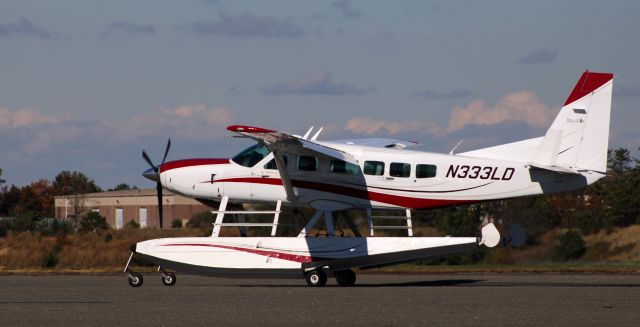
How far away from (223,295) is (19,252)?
21403mm

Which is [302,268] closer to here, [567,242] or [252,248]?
[252,248]

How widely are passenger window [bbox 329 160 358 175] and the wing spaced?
4.2 inches

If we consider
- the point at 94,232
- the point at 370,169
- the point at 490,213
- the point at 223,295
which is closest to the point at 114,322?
the point at 223,295

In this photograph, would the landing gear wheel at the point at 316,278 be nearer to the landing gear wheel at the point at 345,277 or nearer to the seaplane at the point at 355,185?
the seaplane at the point at 355,185

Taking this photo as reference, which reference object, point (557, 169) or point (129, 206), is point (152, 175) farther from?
point (129, 206)

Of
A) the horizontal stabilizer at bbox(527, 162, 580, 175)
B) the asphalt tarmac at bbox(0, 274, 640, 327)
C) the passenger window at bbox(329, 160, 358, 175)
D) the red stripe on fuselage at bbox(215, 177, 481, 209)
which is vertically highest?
the passenger window at bbox(329, 160, 358, 175)

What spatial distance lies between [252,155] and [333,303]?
10092 mm

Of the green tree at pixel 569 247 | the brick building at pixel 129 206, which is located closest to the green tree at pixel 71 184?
the brick building at pixel 129 206

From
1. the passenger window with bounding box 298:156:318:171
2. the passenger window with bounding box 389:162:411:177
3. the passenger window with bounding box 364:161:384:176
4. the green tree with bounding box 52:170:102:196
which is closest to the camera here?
the passenger window with bounding box 389:162:411:177

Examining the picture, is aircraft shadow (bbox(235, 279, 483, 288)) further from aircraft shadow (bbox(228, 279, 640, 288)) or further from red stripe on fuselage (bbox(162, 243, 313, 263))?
red stripe on fuselage (bbox(162, 243, 313, 263))

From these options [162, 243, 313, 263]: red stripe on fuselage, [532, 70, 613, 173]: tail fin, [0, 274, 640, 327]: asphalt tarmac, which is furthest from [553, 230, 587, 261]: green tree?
[162, 243, 313, 263]: red stripe on fuselage

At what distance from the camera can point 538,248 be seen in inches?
1522

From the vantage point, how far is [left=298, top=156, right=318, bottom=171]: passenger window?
2958 centimetres

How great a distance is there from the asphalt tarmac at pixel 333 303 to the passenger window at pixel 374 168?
2.80 meters
